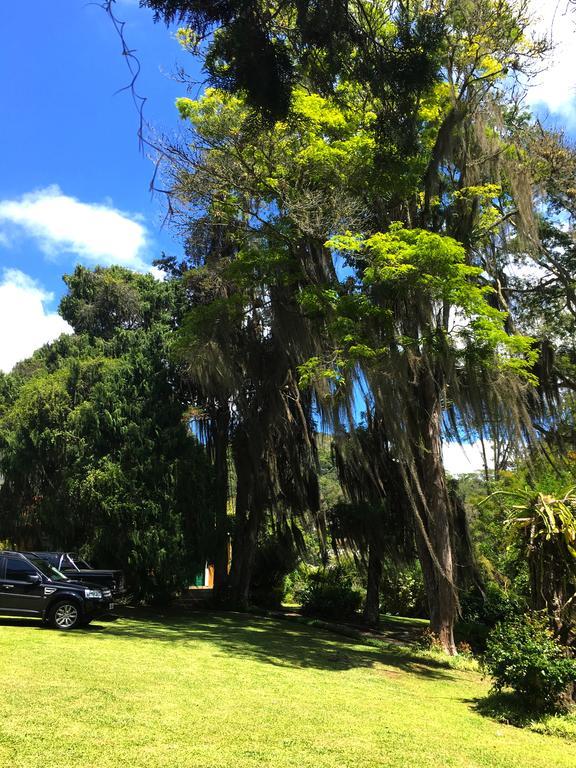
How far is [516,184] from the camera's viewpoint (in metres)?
12.6

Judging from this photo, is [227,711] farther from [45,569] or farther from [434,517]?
[434,517]

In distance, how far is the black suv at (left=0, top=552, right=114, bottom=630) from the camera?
9.98 m

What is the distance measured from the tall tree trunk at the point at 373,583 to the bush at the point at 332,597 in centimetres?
165

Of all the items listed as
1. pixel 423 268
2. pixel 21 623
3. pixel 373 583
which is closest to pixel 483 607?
pixel 373 583

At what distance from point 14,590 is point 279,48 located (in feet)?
31.1

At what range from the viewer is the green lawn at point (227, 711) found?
4.16m

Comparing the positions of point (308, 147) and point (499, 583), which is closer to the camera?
point (308, 147)

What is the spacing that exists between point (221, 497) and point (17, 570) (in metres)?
6.66

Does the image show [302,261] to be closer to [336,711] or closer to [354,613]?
[336,711]

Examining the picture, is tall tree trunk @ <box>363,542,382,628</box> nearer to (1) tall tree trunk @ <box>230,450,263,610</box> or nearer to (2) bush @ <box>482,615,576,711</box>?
(1) tall tree trunk @ <box>230,450,263,610</box>

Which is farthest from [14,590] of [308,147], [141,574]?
[308,147]

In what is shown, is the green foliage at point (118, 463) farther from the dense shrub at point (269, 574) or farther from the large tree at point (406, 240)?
the dense shrub at point (269, 574)

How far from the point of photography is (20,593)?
9984mm

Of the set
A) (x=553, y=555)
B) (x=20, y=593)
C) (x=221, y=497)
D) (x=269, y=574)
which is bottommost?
(x=269, y=574)
